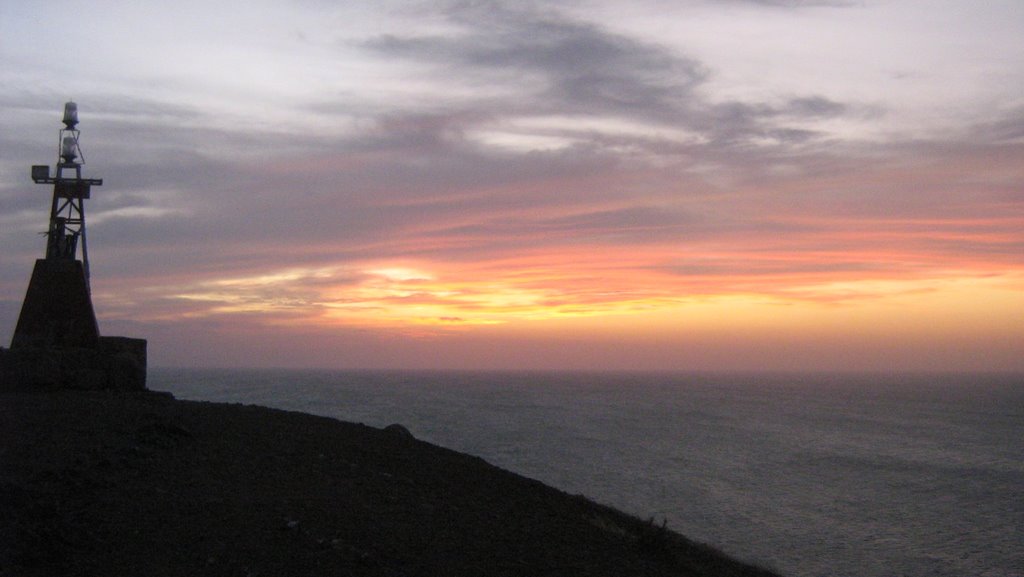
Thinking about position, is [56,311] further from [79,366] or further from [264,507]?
[264,507]

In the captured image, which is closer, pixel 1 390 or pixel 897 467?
Answer: pixel 1 390

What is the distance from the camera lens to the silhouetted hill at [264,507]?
419 inches

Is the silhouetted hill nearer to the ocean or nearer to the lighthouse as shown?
the lighthouse

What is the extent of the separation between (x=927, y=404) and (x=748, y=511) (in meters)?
118

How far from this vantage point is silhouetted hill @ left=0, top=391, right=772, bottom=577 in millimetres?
10633

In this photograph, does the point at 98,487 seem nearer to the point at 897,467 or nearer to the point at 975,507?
the point at 975,507

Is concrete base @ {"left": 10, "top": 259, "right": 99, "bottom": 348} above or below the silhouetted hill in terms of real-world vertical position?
above

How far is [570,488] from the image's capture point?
1533 inches

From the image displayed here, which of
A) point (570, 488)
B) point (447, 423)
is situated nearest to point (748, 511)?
point (570, 488)

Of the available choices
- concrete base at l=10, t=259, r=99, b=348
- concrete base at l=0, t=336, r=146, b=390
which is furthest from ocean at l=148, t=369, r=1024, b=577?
concrete base at l=10, t=259, r=99, b=348

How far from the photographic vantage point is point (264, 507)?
12133 millimetres

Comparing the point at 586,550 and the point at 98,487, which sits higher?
the point at 98,487

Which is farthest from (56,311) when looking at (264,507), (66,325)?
(264,507)

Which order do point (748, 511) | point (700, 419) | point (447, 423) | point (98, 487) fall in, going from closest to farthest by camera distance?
point (98, 487), point (748, 511), point (447, 423), point (700, 419)
